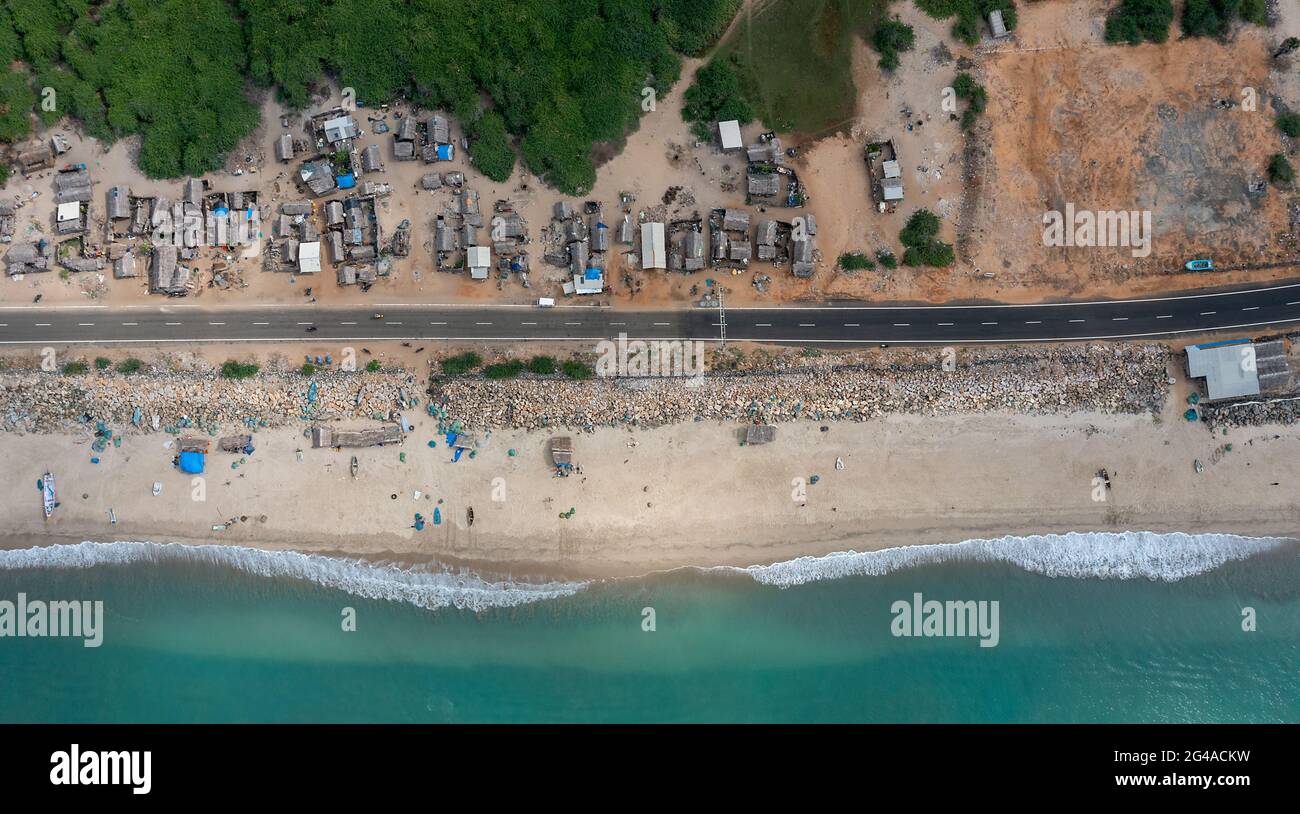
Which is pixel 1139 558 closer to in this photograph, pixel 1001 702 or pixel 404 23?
pixel 1001 702

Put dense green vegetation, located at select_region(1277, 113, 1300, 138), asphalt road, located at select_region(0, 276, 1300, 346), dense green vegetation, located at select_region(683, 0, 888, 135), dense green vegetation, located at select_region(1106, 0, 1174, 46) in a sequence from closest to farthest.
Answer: dense green vegetation, located at select_region(1277, 113, 1300, 138) → dense green vegetation, located at select_region(1106, 0, 1174, 46) → asphalt road, located at select_region(0, 276, 1300, 346) → dense green vegetation, located at select_region(683, 0, 888, 135)

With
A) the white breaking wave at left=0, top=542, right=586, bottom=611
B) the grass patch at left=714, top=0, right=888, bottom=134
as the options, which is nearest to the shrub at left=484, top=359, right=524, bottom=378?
the white breaking wave at left=0, top=542, right=586, bottom=611

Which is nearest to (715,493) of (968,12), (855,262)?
(855,262)

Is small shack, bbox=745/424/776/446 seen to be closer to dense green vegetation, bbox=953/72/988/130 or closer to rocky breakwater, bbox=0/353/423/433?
rocky breakwater, bbox=0/353/423/433

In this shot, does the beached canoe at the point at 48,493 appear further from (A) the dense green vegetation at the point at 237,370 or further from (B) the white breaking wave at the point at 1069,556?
(B) the white breaking wave at the point at 1069,556

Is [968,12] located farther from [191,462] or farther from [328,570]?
[191,462]

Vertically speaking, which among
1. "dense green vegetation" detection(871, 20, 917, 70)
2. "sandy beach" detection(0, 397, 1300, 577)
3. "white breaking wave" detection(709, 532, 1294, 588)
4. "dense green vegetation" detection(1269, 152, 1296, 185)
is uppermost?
"dense green vegetation" detection(871, 20, 917, 70)

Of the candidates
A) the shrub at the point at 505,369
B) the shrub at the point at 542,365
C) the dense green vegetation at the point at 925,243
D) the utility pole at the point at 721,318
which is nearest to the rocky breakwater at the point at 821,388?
the shrub at the point at 505,369
